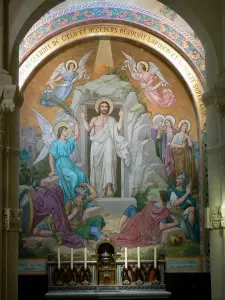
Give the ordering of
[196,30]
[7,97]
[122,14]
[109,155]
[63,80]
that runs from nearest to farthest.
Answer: [7,97], [196,30], [122,14], [109,155], [63,80]

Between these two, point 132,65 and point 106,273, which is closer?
point 106,273

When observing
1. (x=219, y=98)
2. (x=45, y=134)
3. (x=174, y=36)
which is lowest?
(x=219, y=98)

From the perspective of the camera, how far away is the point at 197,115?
1986cm

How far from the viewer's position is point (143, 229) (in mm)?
19344

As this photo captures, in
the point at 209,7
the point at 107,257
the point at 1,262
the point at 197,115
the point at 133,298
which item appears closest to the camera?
the point at 1,262

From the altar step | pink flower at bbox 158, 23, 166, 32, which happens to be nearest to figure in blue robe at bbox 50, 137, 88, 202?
the altar step

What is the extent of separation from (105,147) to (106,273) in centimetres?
347

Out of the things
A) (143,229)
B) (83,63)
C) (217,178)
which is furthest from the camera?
(83,63)

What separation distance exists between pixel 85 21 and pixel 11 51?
6.84m

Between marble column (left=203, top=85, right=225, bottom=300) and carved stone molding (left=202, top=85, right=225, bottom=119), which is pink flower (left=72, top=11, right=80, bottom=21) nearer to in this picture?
marble column (left=203, top=85, right=225, bottom=300)

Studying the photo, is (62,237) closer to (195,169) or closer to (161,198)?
(161,198)

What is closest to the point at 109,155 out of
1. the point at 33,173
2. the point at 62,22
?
the point at 33,173

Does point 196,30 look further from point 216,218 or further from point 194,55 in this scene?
point 194,55

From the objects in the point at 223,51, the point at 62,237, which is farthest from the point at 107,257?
the point at 223,51
